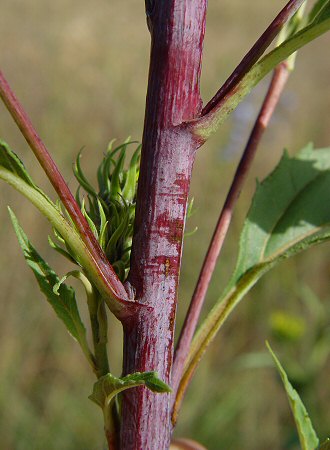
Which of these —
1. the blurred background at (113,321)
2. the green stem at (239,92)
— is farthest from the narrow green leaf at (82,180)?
the blurred background at (113,321)

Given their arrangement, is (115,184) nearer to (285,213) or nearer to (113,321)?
(285,213)

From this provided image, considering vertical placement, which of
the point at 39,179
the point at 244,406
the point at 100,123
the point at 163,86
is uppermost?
the point at 100,123

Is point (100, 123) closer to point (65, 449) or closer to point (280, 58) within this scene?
point (65, 449)

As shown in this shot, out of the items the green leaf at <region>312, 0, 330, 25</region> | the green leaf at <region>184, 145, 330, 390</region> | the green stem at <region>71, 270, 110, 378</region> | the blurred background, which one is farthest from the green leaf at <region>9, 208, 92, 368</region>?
the blurred background

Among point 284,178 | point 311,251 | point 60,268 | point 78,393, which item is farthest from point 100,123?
point 284,178

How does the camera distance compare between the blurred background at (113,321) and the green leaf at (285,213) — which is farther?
the blurred background at (113,321)

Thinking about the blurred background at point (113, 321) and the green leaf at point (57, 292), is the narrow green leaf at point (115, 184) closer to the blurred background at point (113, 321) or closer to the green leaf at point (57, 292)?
the green leaf at point (57, 292)

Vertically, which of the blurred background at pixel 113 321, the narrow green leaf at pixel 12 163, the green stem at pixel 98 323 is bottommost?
the green stem at pixel 98 323
